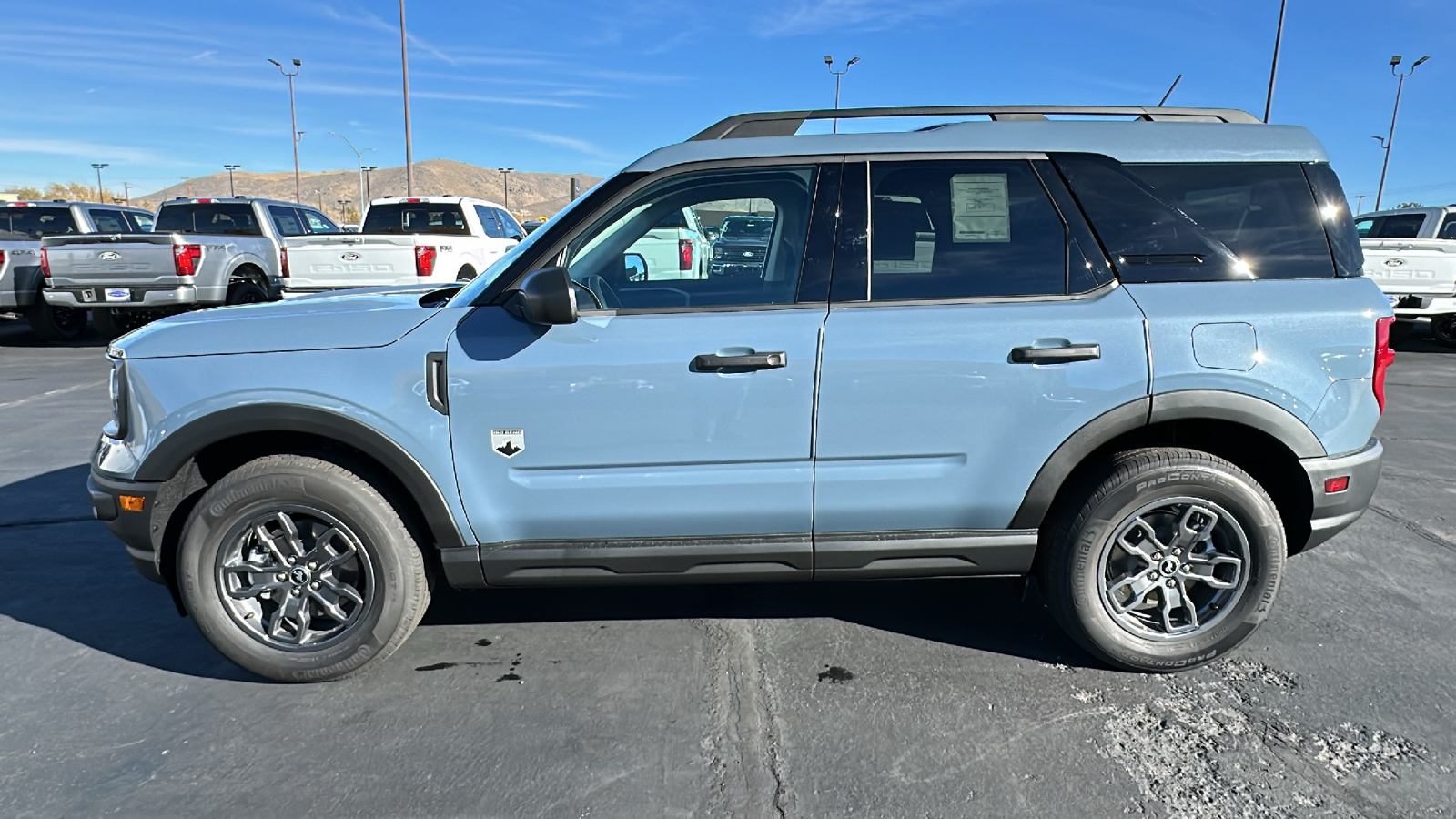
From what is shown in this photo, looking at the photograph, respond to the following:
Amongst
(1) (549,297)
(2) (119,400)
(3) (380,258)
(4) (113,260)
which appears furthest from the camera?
(4) (113,260)

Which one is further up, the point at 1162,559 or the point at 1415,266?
the point at 1415,266

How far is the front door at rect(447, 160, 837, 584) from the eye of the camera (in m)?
2.79

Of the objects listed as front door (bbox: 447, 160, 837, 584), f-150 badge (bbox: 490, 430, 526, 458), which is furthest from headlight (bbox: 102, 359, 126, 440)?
f-150 badge (bbox: 490, 430, 526, 458)

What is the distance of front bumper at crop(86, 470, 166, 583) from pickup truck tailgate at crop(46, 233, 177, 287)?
9101mm

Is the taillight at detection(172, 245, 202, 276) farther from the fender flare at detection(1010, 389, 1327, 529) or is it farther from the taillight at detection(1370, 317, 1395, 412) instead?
the taillight at detection(1370, 317, 1395, 412)

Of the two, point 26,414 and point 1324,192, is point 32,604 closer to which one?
point 26,414

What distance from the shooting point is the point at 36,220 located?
488 inches

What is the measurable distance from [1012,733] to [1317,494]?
1399 mm

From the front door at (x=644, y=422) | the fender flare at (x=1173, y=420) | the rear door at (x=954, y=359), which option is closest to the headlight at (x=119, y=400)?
the front door at (x=644, y=422)

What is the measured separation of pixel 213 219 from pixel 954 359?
12.9m

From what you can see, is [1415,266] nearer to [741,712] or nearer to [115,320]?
[741,712]

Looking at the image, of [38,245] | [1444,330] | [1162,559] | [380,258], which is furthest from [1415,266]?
[38,245]

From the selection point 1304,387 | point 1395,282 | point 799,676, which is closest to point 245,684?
point 799,676

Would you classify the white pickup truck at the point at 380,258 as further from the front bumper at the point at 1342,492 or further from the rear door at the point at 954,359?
the front bumper at the point at 1342,492
